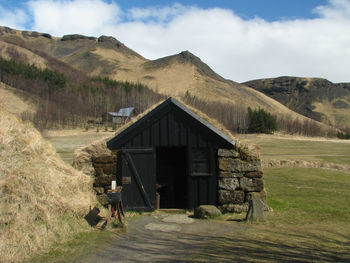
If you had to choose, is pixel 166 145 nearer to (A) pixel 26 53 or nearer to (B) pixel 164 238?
(B) pixel 164 238

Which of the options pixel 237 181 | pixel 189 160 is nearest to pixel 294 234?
pixel 237 181

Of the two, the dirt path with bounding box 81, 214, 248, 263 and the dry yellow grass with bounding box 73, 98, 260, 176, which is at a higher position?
the dry yellow grass with bounding box 73, 98, 260, 176

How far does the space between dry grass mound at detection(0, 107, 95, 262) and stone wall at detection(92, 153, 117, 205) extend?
0.45 meters

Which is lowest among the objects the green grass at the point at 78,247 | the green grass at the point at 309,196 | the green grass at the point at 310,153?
the green grass at the point at 309,196

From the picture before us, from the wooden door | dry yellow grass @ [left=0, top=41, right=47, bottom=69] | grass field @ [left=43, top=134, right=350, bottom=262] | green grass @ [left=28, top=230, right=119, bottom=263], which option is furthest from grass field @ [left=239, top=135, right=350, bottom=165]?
dry yellow grass @ [left=0, top=41, right=47, bottom=69]

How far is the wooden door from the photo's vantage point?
12047 mm

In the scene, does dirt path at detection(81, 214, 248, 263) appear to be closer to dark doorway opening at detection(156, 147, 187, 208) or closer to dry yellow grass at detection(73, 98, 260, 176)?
dry yellow grass at detection(73, 98, 260, 176)

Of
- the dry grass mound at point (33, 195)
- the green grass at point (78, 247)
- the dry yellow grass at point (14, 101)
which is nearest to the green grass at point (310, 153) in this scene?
the dry grass mound at point (33, 195)

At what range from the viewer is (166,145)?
Answer: 12.2m

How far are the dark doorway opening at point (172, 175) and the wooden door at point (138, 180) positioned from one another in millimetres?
3962

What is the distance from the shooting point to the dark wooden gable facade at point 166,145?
12.1 metres

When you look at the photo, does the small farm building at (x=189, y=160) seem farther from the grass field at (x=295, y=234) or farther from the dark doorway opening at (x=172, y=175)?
the dark doorway opening at (x=172, y=175)

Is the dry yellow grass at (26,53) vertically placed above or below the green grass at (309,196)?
above

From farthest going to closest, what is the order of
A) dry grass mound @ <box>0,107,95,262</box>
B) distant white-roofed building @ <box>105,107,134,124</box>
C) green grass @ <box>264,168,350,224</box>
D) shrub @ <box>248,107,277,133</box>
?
shrub @ <box>248,107,277,133</box> < distant white-roofed building @ <box>105,107,134,124</box> < green grass @ <box>264,168,350,224</box> < dry grass mound @ <box>0,107,95,262</box>
